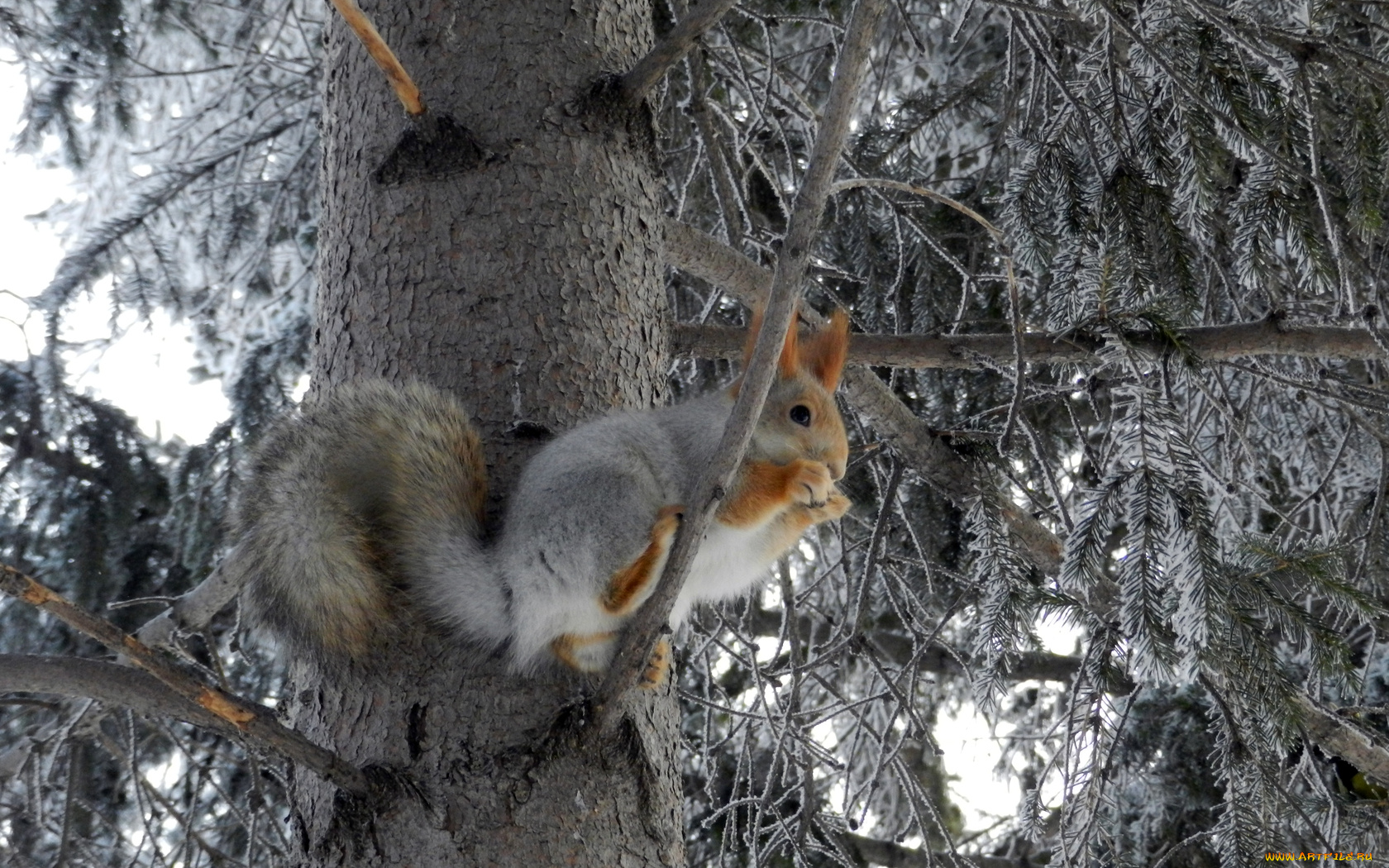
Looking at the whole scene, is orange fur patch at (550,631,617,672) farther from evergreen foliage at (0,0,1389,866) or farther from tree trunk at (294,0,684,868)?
evergreen foliage at (0,0,1389,866)

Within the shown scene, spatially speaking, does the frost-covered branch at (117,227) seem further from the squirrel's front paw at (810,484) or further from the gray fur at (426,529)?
the squirrel's front paw at (810,484)

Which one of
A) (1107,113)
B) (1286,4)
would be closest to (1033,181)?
(1107,113)

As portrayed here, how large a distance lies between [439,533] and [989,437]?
827mm

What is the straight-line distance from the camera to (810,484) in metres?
1.37

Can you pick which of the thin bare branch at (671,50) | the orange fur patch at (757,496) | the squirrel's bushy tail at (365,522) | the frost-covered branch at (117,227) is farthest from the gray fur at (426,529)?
the frost-covered branch at (117,227)

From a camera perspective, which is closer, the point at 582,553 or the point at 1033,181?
the point at 582,553

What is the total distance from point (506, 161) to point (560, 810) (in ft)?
2.41

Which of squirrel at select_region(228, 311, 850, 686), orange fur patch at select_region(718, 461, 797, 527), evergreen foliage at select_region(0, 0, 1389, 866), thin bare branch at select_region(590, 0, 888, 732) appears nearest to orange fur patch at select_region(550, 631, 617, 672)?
squirrel at select_region(228, 311, 850, 686)

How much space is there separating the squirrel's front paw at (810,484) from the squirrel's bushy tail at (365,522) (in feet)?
1.19

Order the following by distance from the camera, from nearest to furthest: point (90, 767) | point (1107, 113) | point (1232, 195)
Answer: point (1107, 113) → point (1232, 195) → point (90, 767)

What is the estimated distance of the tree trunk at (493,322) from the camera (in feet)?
3.57

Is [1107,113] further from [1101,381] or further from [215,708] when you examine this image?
[215,708]

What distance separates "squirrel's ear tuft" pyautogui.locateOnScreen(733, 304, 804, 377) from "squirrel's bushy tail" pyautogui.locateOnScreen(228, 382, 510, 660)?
13.0 inches

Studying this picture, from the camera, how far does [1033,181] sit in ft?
5.55
